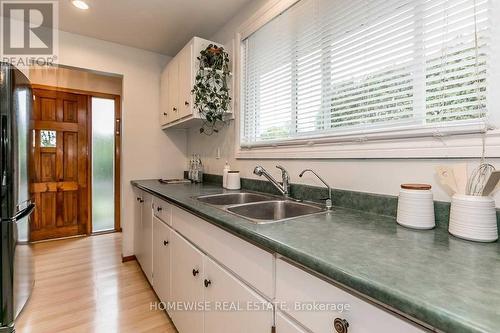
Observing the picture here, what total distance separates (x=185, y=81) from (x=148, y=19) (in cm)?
66

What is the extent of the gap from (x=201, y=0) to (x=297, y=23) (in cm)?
87

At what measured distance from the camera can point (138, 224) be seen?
2576 mm

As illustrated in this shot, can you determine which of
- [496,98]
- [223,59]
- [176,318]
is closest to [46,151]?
[223,59]

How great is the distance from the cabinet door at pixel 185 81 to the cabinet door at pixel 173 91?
0.29 ft

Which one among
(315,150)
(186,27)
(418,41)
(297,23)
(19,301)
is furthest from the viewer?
(186,27)

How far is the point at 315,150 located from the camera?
1.46 meters

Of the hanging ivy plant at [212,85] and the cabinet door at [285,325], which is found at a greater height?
the hanging ivy plant at [212,85]

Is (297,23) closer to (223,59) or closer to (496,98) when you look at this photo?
(223,59)

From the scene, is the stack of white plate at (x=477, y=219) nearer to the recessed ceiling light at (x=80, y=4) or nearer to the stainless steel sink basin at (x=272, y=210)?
the stainless steel sink basin at (x=272, y=210)

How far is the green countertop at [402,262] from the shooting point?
437 millimetres

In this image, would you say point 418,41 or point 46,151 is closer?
point 418,41

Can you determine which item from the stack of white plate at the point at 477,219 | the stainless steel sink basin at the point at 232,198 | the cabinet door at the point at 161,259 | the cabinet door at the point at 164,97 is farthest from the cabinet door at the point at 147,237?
the stack of white plate at the point at 477,219

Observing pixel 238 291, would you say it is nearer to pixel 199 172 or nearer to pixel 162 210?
pixel 162 210

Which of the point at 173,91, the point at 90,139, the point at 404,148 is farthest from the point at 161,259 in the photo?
the point at 90,139
